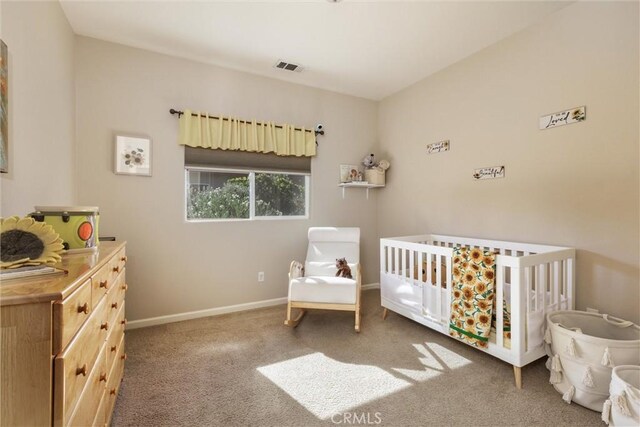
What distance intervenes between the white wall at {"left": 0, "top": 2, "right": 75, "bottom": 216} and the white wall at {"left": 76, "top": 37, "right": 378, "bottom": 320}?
21 centimetres

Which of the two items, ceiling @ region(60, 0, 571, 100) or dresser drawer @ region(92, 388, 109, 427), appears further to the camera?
ceiling @ region(60, 0, 571, 100)

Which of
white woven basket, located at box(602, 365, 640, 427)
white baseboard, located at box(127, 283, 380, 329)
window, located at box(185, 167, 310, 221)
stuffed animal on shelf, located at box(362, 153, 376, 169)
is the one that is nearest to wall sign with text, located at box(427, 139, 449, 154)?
stuffed animal on shelf, located at box(362, 153, 376, 169)

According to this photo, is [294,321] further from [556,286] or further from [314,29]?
[314,29]

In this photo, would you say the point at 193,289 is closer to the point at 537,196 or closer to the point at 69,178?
the point at 69,178

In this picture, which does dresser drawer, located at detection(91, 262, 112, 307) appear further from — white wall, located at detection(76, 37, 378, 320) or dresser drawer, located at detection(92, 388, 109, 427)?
white wall, located at detection(76, 37, 378, 320)

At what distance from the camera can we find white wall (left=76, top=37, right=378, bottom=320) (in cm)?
254

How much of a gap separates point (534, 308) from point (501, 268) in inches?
13.8

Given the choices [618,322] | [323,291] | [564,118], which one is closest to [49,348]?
[323,291]

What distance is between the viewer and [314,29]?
7.89 ft

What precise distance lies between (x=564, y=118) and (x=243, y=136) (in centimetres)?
278

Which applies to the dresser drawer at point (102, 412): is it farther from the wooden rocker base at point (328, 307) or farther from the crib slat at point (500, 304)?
the crib slat at point (500, 304)

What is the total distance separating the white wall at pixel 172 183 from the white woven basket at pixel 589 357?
2.42m

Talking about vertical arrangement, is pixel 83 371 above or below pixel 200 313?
above

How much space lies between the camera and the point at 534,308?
193cm
